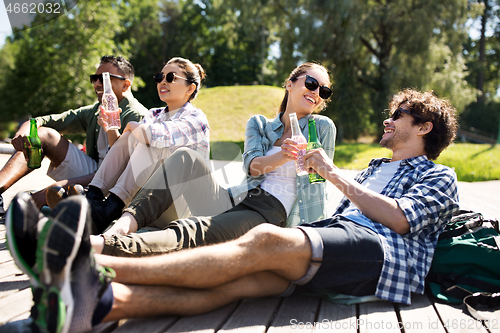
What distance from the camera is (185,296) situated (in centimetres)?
176

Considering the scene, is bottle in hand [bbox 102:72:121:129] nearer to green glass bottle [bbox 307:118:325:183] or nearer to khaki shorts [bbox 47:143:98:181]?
khaki shorts [bbox 47:143:98:181]

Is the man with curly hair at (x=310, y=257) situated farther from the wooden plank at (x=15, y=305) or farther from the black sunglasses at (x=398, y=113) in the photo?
the wooden plank at (x=15, y=305)

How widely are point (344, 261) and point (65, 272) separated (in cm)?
136

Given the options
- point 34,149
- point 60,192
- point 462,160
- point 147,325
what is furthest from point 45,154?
point 462,160

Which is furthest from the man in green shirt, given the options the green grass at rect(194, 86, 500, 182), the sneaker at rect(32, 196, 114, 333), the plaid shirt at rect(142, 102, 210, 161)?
the green grass at rect(194, 86, 500, 182)

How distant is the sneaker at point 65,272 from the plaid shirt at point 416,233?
150 centimetres

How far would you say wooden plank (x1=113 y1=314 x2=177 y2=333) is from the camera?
1.68m

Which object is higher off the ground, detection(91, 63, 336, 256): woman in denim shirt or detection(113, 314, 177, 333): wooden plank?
detection(91, 63, 336, 256): woman in denim shirt

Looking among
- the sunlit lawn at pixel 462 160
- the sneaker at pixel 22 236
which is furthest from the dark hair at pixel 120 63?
the sunlit lawn at pixel 462 160

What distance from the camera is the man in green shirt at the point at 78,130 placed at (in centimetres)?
359

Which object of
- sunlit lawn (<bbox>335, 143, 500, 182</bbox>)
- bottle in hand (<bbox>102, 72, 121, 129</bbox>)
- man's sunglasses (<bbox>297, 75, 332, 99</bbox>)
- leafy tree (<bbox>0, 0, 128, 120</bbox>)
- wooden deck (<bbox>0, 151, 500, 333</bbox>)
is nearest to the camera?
wooden deck (<bbox>0, 151, 500, 333</bbox>)

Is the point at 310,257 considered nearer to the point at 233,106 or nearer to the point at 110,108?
the point at 110,108

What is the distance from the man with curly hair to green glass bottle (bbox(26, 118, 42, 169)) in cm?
242

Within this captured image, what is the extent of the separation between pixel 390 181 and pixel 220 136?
44.3 feet
